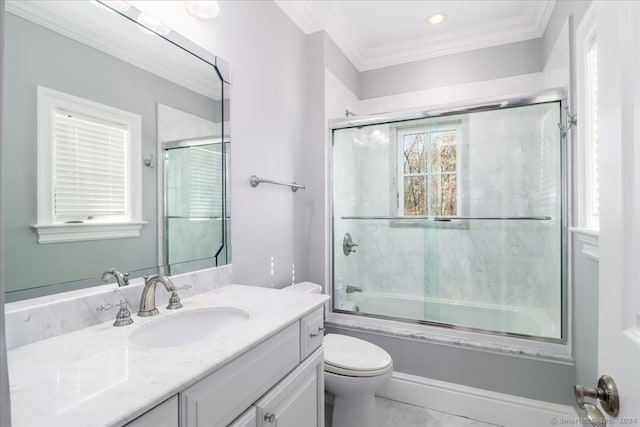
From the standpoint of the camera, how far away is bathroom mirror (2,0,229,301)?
2.85 feet

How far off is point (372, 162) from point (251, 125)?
45.9 inches

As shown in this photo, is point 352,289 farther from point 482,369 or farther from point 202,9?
point 202,9

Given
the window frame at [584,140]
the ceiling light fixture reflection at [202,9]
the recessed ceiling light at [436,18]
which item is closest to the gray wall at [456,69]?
the recessed ceiling light at [436,18]

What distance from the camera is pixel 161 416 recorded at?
618 millimetres

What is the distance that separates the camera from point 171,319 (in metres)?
1.09

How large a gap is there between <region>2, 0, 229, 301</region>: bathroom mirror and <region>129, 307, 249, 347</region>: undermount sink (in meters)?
0.23

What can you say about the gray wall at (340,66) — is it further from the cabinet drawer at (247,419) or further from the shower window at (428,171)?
the cabinet drawer at (247,419)

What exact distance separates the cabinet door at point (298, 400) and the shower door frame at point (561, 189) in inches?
44.6

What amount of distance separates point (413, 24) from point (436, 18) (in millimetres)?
174

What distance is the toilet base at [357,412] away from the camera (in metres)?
1.64

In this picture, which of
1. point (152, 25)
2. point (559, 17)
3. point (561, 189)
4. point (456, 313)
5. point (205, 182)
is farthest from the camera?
point (456, 313)

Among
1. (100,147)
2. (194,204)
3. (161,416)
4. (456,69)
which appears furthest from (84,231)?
(456,69)

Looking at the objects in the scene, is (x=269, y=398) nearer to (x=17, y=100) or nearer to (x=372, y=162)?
(x=17, y=100)

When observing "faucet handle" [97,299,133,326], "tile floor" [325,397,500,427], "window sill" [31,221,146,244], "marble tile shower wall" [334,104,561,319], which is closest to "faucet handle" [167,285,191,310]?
"faucet handle" [97,299,133,326]
